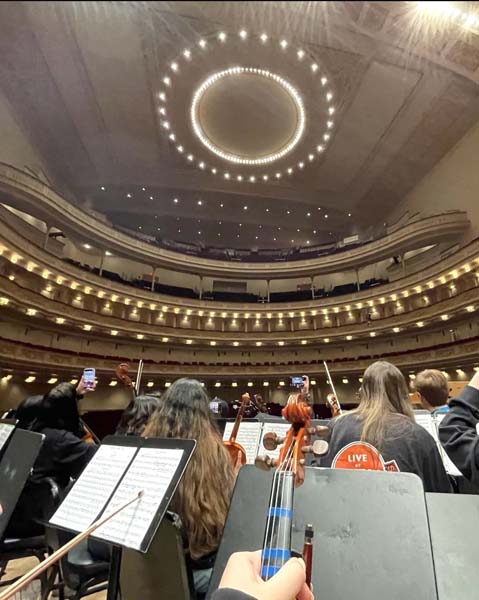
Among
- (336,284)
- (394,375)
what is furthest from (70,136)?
(394,375)

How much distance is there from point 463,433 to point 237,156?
23919mm

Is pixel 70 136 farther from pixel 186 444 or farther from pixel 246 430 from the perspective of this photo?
pixel 186 444

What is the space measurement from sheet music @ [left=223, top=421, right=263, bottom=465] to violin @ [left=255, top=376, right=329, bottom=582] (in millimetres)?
2518

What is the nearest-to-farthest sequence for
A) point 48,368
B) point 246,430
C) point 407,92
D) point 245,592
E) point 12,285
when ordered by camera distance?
1. point 245,592
2. point 246,430
3. point 12,285
4. point 48,368
5. point 407,92

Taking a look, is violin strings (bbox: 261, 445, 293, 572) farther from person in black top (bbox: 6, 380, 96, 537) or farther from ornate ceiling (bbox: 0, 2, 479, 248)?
ornate ceiling (bbox: 0, 2, 479, 248)

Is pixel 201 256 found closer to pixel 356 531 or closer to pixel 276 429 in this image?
pixel 276 429

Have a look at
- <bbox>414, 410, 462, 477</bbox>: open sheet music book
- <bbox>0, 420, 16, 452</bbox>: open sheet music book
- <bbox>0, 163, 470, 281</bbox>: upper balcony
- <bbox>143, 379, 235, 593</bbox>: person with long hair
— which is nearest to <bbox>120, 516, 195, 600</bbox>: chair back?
<bbox>143, 379, 235, 593</bbox>: person with long hair

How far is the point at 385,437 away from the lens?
212cm

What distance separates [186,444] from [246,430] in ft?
9.88

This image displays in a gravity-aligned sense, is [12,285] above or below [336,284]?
below

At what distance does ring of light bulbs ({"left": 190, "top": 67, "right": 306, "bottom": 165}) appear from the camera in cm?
1802

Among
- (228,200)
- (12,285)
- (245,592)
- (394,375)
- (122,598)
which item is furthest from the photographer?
(228,200)

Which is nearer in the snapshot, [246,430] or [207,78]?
[246,430]

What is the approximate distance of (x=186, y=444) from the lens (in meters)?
1.45
